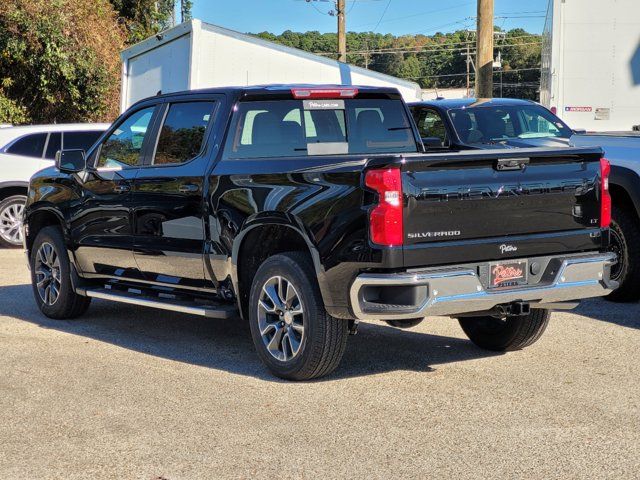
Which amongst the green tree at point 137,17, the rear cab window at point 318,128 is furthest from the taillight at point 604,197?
the green tree at point 137,17

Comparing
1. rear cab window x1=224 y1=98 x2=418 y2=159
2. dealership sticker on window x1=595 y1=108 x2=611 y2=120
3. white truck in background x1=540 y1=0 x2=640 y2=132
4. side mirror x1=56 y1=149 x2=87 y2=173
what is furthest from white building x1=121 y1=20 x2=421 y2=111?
rear cab window x1=224 y1=98 x2=418 y2=159

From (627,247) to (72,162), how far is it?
497 centimetres

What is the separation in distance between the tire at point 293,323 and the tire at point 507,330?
4.80 feet

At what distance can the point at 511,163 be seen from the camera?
20.3 feet

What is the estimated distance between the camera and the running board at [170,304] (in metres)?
7.09

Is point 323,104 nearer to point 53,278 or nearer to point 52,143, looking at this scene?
point 53,278

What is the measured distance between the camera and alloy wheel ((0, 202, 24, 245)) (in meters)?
14.8

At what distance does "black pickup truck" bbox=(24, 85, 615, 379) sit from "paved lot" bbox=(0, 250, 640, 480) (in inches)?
15.0

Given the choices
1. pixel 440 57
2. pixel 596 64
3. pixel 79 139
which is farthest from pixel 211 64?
pixel 440 57

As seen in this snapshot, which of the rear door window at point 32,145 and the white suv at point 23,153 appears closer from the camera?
the white suv at point 23,153

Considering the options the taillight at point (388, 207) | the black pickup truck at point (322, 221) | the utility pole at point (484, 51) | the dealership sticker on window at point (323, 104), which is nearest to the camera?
the taillight at point (388, 207)

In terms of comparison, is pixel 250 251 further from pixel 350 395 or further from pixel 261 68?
pixel 261 68

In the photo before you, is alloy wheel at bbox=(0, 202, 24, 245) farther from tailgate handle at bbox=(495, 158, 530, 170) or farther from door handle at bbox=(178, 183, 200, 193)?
tailgate handle at bbox=(495, 158, 530, 170)

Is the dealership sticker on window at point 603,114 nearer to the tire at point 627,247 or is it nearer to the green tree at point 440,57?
the tire at point 627,247
